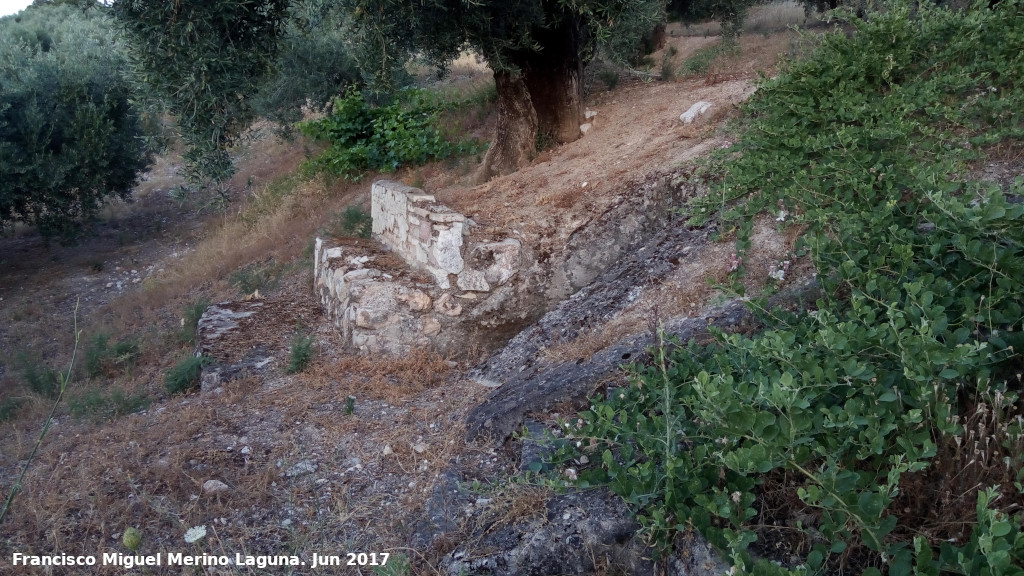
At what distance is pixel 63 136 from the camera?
41.9 feet

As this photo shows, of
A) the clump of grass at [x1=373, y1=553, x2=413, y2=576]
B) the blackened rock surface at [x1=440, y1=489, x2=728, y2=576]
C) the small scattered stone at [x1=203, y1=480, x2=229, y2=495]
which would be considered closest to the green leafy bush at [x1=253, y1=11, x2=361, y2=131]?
the small scattered stone at [x1=203, y1=480, x2=229, y2=495]

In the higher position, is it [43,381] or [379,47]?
[379,47]

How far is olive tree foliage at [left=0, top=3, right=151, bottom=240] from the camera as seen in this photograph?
1205 centimetres

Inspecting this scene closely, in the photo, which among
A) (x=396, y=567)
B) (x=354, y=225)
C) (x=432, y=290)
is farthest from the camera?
(x=354, y=225)

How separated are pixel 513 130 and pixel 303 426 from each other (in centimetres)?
483

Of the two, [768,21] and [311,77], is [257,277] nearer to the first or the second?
[311,77]

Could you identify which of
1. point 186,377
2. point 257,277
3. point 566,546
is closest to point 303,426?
point 186,377

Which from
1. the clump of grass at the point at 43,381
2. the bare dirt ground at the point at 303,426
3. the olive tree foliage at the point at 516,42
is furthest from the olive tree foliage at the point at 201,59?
the clump of grass at the point at 43,381

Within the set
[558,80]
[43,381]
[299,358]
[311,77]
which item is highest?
[311,77]

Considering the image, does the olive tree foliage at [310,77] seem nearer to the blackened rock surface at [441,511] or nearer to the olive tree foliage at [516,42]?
the olive tree foliage at [516,42]

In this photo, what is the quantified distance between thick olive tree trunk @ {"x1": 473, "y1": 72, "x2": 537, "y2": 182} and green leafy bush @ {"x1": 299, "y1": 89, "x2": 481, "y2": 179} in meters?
2.44

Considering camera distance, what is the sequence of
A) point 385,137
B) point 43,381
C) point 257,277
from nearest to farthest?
point 43,381, point 257,277, point 385,137

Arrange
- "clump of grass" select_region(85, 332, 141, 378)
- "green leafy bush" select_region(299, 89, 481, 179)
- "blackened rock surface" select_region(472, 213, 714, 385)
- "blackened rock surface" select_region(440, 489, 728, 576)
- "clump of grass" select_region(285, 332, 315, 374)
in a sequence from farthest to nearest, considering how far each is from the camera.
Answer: "green leafy bush" select_region(299, 89, 481, 179), "clump of grass" select_region(85, 332, 141, 378), "clump of grass" select_region(285, 332, 315, 374), "blackened rock surface" select_region(472, 213, 714, 385), "blackened rock surface" select_region(440, 489, 728, 576)

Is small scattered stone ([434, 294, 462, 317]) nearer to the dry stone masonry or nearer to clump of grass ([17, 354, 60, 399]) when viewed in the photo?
the dry stone masonry
